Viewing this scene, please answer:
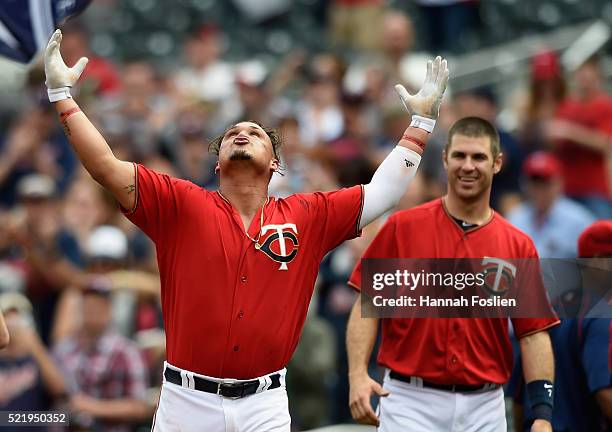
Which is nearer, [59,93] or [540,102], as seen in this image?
[59,93]

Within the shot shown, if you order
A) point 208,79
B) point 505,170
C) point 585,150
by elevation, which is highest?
point 208,79

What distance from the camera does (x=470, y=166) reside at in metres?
7.07

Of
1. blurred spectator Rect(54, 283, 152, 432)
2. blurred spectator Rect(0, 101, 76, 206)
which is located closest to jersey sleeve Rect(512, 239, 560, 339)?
blurred spectator Rect(54, 283, 152, 432)

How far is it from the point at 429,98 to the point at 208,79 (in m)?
8.23

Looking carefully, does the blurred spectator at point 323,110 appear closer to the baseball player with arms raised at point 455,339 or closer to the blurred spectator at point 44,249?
the blurred spectator at point 44,249

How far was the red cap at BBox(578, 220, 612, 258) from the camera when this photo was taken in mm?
7199

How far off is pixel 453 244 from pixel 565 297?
31.3 inches

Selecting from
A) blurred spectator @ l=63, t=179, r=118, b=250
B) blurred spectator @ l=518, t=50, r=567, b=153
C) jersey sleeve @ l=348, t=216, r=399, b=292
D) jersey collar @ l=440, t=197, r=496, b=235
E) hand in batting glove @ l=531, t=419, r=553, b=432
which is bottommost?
hand in batting glove @ l=531, t=419, r=553, b=432

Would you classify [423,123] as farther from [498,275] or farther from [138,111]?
[138,111]

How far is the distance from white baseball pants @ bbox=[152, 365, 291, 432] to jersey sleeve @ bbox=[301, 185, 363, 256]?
2.66 ft

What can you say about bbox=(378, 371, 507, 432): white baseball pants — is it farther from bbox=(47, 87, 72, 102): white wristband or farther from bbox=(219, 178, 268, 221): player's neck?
bbox=(47, 87, 72, 102): white wristband

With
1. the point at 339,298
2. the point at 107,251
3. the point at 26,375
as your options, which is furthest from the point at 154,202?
the point at 107,251

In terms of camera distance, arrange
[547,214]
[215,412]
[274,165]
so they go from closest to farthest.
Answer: [215,412] < [274,165] < [547,214]

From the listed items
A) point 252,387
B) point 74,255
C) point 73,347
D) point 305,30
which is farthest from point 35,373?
point 305,30
